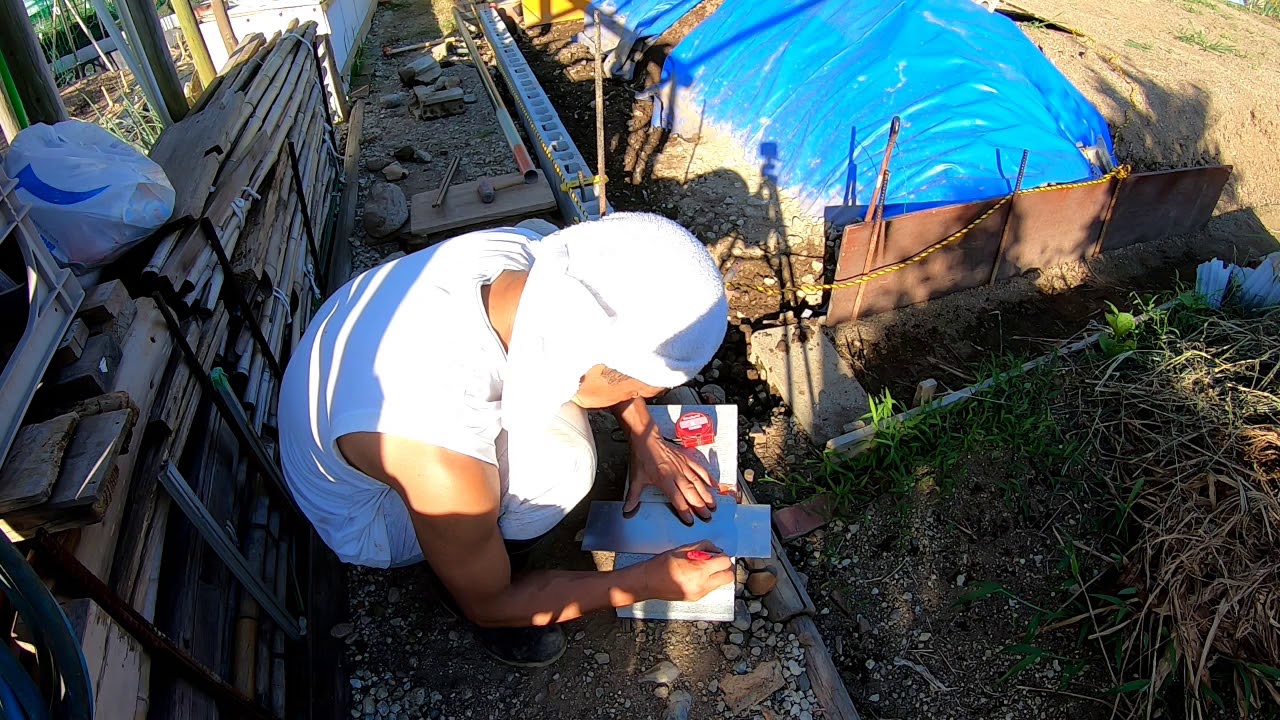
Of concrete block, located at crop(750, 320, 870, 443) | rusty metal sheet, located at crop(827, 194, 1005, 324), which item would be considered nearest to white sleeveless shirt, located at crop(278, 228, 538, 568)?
concrete block, located at crop(750, 320, 870, 443)

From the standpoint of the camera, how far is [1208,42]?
27.7 ft

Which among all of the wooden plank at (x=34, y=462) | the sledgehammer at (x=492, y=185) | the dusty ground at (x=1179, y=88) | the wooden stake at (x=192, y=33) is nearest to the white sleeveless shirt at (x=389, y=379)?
the wooden plank at (x=34, y=462)

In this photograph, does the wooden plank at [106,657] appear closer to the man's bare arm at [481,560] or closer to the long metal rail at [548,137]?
the man's bare arm at [481,560]

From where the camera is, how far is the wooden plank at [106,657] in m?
1.30

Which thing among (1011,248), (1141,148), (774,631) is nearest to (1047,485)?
(774,631)

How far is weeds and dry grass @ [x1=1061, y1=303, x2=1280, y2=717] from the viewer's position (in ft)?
7.86

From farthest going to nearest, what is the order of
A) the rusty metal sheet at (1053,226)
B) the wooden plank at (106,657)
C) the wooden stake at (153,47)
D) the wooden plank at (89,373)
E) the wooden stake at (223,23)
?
the wooden stake at (223,23) → the rusty metal sheet at (1053,226) → the wooden stake at (153,47) → the wooden plank at (89,373) → the wooden plank at (106,657)

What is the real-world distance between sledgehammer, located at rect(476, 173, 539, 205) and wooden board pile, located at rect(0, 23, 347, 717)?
1438 mm

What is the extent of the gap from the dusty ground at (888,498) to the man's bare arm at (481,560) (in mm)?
425

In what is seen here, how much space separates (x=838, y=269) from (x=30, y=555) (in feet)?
11.8

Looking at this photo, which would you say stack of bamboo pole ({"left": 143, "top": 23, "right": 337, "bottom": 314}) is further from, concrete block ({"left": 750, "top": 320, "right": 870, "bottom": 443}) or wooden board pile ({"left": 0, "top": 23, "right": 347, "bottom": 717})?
concrete block ({"left": 750, "top": 320, "right": 870, "bottom": 443})

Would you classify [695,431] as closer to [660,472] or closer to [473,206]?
[660,472]

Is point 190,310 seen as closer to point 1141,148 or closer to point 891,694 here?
point 891,694

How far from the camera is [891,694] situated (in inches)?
101
